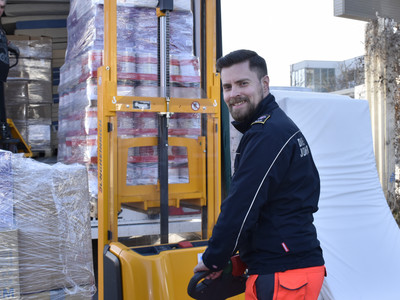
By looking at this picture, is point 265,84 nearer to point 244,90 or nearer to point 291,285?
point 244,90

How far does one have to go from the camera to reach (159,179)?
3.10 meters

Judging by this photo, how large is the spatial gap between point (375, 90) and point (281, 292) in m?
6.04

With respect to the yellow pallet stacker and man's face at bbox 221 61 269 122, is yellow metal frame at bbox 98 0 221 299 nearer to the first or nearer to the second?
the yellow pallet stacker

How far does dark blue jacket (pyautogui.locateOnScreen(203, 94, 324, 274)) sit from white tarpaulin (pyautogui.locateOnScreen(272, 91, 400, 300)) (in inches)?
92.7

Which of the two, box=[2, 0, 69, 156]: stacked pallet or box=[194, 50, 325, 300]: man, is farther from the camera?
box=[2, 0, 69, 156]: stacked pallet

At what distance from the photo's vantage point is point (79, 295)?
315 centimetres

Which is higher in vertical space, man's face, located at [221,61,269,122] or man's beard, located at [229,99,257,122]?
man's face, located at [221,61,269,122]

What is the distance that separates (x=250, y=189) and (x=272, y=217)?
0.15m

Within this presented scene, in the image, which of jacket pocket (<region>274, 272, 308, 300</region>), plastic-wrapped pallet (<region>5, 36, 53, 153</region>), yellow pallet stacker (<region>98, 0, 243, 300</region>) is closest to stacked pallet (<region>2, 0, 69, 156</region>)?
plastic-wrapped pallet (<region>5, 36, 53, 153</region>)

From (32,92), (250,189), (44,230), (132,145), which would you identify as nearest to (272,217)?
(250,189)

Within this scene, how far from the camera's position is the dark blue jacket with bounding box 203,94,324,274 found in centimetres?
183

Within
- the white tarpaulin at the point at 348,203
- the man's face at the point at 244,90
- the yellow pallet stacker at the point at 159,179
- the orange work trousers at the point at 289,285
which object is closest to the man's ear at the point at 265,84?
the man's face at the point at 244,90

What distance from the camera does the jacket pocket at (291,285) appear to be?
1829 millimetres

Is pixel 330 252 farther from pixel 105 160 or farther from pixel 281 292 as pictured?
pixel 281 292
